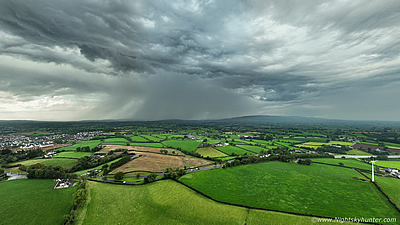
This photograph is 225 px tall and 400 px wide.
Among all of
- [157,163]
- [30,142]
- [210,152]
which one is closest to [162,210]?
[157,163]

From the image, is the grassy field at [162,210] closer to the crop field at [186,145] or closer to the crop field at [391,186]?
the crop field at [391,186]

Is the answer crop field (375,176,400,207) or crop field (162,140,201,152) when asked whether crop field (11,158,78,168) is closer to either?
crop field (162,140,201,152)

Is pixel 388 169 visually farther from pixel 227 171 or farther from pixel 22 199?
pixel 22 199

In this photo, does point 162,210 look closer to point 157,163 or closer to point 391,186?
point 157,163

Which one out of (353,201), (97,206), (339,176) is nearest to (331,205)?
(353,201)

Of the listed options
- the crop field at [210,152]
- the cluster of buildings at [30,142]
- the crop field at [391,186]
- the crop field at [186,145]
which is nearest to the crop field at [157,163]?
the crop field at [210,152]

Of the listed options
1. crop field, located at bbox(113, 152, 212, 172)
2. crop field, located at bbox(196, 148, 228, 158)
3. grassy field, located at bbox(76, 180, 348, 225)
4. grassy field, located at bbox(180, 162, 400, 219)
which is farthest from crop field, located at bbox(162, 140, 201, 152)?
grassy field, located at bbox(76, 180, 348, 225)
